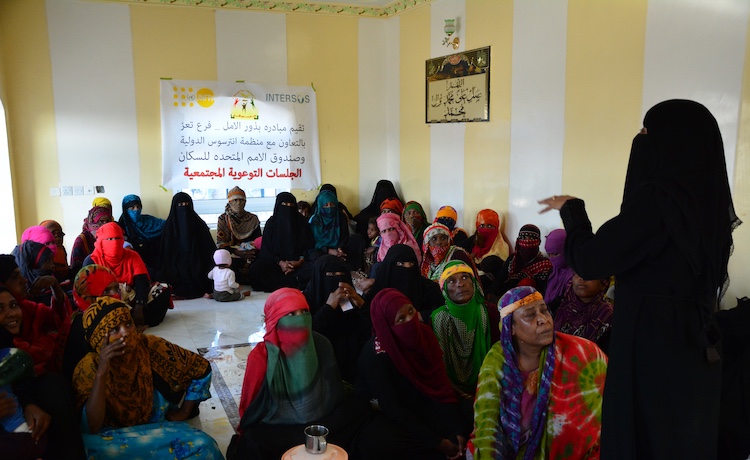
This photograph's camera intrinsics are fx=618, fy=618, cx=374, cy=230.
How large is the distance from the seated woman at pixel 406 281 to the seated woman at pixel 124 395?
126cm

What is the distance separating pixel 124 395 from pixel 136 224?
383 cm

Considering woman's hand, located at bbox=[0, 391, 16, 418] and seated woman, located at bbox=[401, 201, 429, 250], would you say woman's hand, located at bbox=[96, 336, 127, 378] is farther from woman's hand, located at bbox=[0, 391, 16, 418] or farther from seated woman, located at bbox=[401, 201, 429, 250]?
seated woman, located at bbox=[401, 201, 429, 250]

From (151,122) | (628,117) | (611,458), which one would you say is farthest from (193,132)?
(611,458)

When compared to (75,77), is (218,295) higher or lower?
lower

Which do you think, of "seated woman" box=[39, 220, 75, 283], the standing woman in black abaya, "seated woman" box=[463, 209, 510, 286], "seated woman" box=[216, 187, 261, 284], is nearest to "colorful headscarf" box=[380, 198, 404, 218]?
"seated woman" box=[463, 209, 510, 286]

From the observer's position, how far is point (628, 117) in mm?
4031

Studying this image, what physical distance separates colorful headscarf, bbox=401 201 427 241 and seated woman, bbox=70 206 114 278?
2.67 meters

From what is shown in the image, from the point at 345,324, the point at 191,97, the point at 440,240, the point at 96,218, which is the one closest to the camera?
the point at 345,324

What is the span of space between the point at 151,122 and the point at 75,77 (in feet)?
2.50

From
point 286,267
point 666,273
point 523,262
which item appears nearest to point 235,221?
point 286,267

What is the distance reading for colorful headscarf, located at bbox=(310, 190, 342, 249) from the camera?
6.01 m

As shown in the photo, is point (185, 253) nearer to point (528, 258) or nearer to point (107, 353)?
point (528, 258)

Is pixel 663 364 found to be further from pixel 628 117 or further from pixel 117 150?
pixel 117 150

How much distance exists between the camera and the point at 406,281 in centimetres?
325
